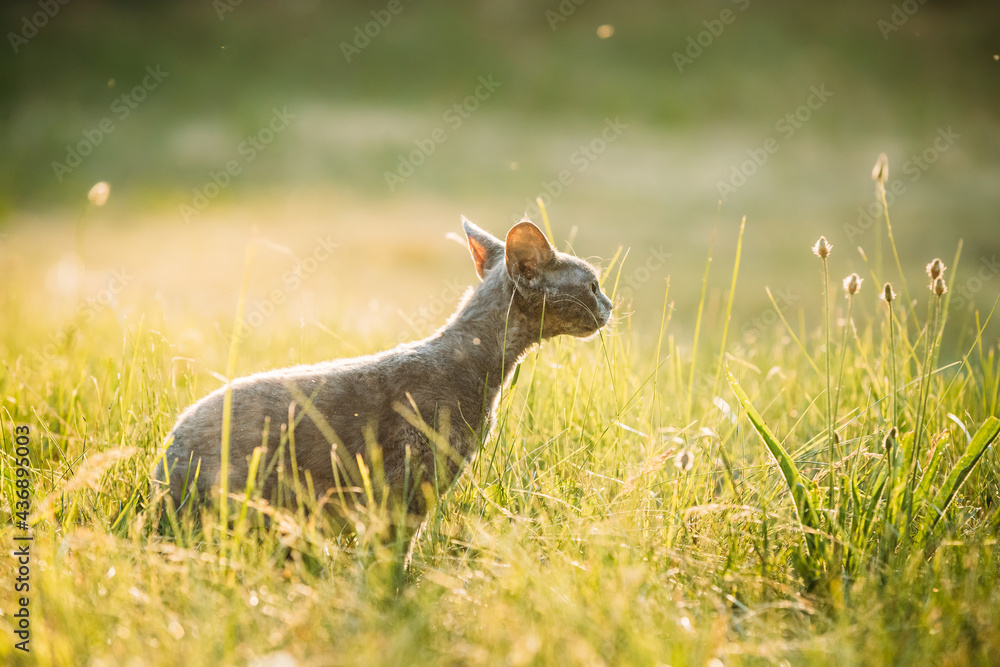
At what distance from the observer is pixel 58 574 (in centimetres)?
216

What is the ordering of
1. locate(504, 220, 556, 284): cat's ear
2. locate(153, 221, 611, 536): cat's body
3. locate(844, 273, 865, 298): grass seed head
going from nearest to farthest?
1. locate(844, 273, 865, 298): grass seed head
2. locate(153, 221, 611, 536): cat's body
3. locate(504, 220, 556, 284): cat's ear

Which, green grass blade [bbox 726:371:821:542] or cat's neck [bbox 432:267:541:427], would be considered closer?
green grass blade [bbox 726:371:821:542]

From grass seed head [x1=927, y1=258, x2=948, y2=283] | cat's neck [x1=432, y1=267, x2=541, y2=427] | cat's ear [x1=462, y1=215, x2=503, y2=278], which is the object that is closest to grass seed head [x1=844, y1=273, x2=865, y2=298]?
grass seed head [x1=927, y1=258, x2=948, y2=283]

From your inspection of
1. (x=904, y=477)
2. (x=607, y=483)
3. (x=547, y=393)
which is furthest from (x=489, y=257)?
(x=904, y=477)

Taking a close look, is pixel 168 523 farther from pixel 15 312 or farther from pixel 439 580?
pixel 15 312

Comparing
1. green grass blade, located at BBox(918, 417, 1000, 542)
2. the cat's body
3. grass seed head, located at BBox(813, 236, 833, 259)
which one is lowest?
green grass blade, located at BBox(918, 417, 1000, 542)

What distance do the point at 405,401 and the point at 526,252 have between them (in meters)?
0.93

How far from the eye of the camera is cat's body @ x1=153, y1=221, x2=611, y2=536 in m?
2.77

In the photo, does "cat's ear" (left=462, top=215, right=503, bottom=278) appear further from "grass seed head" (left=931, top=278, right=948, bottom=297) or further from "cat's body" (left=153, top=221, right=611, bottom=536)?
"grass seed head" (left=931, top=278, right=948, bottom=297)

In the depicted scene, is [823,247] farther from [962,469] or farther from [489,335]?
[489,335]

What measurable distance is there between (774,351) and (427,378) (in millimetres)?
2993

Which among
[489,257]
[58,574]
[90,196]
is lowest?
[58,574]

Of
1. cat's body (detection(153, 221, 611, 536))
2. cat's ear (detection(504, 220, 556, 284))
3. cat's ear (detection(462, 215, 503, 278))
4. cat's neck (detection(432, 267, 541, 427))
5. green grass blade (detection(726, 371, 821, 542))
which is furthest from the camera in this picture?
cat's ear (detection(462, 215, 503, 278))

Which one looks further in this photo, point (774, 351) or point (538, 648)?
point (774, 351)
